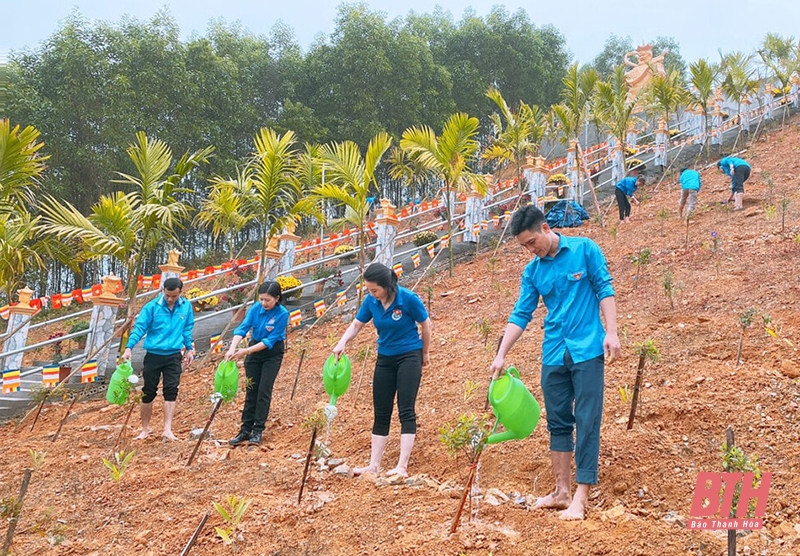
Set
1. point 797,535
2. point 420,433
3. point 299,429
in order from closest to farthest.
A: point 797,535 < point 420,433 < point 299,429

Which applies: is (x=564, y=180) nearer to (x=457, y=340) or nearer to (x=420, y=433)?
(x=457, y=340)

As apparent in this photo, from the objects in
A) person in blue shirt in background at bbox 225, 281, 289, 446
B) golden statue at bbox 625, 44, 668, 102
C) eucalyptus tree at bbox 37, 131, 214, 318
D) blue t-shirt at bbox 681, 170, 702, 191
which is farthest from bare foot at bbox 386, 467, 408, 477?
golden statue at bbox 625, 44, 668, 102

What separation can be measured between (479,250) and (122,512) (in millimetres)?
9919

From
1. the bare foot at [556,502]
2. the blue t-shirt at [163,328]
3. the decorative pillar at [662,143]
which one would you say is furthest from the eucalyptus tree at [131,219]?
the decorative pillar at [662,143]

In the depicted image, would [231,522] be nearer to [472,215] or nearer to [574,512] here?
[574,512]

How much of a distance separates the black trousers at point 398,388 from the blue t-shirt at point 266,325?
1.22 m

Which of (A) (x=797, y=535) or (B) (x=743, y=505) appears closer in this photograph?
(B) (x=743, y=505)

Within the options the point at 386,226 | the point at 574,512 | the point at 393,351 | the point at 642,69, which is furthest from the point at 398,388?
the point at 642,69

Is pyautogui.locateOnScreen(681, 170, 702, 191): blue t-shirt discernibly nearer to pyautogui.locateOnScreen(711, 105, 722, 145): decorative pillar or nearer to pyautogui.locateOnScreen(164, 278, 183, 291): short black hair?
pyautogui.locateOnScreen(164, 278, 183, 291): short black hair

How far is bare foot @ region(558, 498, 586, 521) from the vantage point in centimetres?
270

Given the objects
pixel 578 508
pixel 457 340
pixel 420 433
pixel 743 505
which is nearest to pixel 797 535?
pixel 743 505

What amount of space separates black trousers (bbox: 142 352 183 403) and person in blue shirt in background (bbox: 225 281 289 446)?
1.96 ft

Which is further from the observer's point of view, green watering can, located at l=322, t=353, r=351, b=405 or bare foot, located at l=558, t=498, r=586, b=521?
green watering can, located at l=322, t=353, r=351, b=405

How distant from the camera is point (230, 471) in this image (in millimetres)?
3982
